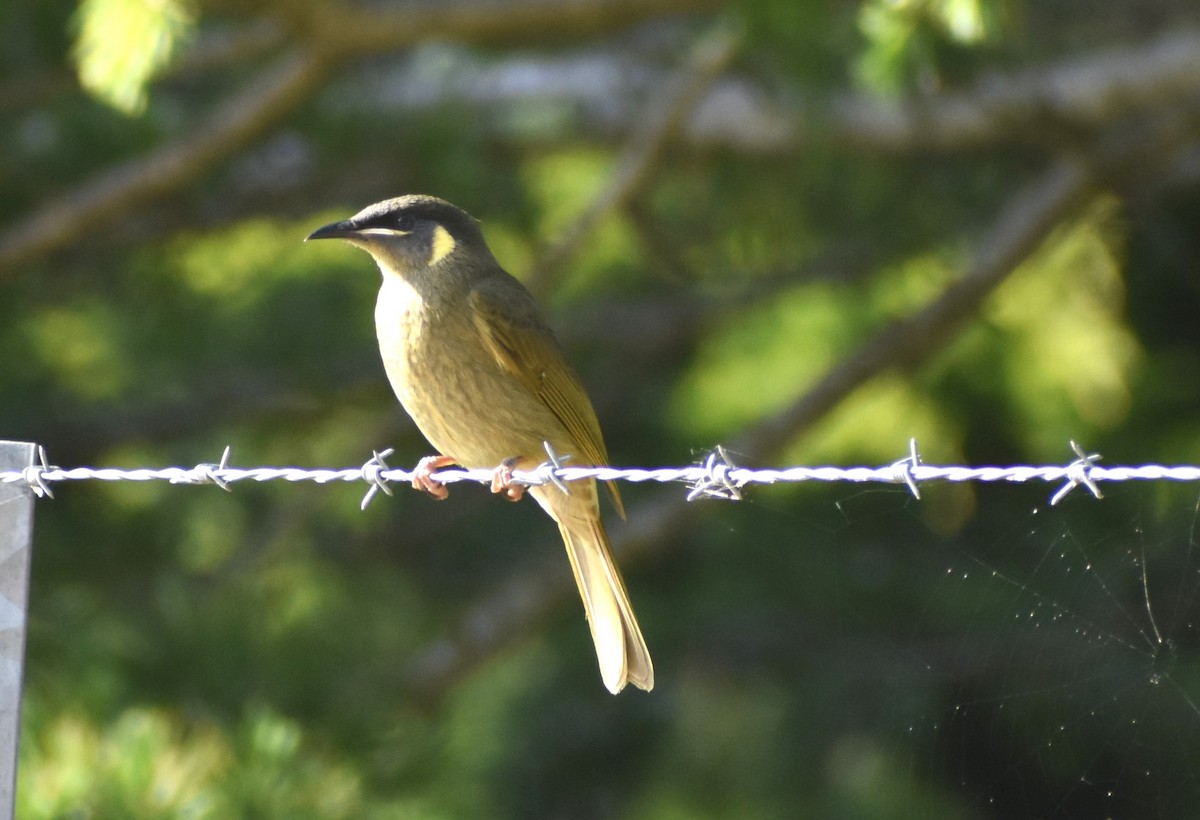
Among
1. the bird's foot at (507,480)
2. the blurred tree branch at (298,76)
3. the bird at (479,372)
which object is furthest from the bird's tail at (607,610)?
the blurred tree branch at (298,76)

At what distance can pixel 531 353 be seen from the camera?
357 centimetres

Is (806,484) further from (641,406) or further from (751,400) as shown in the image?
(641,406)

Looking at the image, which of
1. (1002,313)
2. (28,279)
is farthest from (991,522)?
(28,279)

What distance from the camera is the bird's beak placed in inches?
135

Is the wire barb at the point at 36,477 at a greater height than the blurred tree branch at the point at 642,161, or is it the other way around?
the blurred tree branch at the point at 642,161

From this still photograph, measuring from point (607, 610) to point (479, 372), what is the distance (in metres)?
0.58

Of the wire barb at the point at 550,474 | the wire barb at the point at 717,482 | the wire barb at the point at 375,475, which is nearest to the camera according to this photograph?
the wire barb at the point at 717,482

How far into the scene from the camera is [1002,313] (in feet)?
20.1

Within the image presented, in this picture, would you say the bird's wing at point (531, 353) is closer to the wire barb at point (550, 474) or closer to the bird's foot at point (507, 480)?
the bird's foot at point (507, 480)

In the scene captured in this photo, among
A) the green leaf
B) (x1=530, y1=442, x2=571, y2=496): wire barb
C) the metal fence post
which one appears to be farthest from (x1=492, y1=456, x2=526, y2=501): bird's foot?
the green leaf

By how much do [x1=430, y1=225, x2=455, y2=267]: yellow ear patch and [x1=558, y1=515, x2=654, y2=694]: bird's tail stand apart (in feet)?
2.16

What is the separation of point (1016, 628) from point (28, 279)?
3594 millimetres

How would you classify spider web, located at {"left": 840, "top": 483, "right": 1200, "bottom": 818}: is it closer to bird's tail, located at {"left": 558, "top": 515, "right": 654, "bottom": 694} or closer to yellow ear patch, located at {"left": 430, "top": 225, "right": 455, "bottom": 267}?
bird's tail, located at {"left": 558, "top": 515, "right": 654, "bottom": 694}

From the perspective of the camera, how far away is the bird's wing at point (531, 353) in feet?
11.6
